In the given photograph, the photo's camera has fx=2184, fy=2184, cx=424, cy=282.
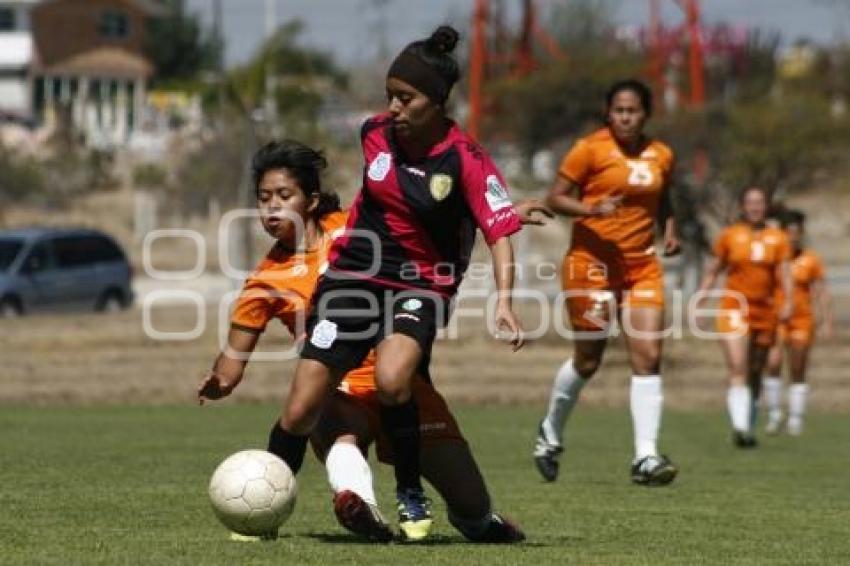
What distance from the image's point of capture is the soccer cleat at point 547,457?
12.7 meters

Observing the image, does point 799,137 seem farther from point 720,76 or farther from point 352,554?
point 352,554

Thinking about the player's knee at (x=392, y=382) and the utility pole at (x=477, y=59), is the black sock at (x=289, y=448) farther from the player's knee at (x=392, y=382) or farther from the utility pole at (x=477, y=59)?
the utility pole at (x=477, y=59)

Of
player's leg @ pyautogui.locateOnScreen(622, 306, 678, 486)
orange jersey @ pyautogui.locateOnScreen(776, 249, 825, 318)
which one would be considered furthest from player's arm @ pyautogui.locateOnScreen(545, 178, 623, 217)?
orange jersey @ pyautogui.locateOnScreen(776, 249, 825, 318)

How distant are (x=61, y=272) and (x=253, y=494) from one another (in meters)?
27.5

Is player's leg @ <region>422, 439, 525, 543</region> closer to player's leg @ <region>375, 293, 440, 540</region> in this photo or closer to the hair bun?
player's leg @ <region>375, 293, 440, 540</region>

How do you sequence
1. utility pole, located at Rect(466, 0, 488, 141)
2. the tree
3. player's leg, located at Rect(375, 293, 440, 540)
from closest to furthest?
1. player's leg, located at Rect(375, 293, 440, 540)
2. utility pole, located at Rect(466, 0, 488, 141)
3. the tree

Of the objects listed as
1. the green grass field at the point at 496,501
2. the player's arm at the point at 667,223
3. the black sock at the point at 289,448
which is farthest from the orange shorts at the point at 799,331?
the black sock at the point at 289,448

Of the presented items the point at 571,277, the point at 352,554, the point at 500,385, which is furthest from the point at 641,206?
the point at 500,385

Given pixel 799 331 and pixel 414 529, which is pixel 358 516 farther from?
pixel 799 331

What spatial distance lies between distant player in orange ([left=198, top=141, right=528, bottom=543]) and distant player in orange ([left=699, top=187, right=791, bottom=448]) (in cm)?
895

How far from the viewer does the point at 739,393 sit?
56.1 feet

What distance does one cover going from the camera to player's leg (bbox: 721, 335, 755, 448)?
17.2 metres

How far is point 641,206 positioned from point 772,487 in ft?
5.96

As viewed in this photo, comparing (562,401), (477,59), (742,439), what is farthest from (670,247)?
(477,59)
